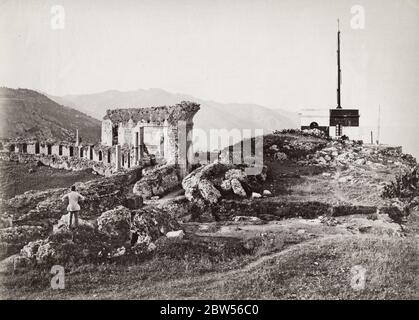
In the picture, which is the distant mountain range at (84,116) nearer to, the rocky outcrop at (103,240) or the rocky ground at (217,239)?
the rocky ground at (217,239)

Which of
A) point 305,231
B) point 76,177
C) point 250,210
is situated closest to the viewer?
point 305,231

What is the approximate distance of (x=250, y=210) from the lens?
1523 cm

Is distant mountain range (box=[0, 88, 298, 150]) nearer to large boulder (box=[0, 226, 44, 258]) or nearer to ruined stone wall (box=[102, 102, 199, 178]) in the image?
ruined stone wall (box=[102, 102, 199, 178])

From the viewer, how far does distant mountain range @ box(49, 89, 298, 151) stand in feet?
117

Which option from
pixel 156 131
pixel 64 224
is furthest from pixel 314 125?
pixel 64 224

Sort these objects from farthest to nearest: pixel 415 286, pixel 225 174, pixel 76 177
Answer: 1. pixel 76 177
2. pixel 225 174
3. pixel 415 286

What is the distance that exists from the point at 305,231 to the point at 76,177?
15.0 m

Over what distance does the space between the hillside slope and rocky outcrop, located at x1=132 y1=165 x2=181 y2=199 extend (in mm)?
25459

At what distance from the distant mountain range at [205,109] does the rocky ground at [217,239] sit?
11019 mm

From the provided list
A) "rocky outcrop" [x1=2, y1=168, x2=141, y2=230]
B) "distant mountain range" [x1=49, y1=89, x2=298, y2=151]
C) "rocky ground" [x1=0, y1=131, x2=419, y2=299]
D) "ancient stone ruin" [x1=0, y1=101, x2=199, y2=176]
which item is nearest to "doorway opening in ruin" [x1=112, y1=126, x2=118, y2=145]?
"ancient stone ruin" [x1=0, y1=101, x2=199, y2=176]

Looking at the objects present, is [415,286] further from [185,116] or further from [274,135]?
[274,135]

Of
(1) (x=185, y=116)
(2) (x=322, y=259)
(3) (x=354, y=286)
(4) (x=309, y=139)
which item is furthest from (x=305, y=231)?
(4) (x=309, y=139)

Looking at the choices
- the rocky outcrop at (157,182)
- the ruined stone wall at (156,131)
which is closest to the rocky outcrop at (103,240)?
the rocky outcrop at (157,182)
